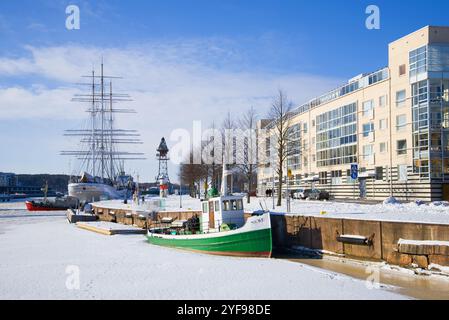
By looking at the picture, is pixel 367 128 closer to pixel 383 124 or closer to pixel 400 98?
pixel 383 124

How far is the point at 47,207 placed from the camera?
Result: 8738 cm

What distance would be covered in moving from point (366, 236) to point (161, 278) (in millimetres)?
10445

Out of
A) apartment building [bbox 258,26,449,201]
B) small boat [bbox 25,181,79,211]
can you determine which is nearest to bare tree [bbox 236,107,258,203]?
apartment building [bbox 258,26,449,201]

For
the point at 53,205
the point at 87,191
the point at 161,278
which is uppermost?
the point at 87,191

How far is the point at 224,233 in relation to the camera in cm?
2491

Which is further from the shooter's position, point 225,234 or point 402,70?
point 402,70

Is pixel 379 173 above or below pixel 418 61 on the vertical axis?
below

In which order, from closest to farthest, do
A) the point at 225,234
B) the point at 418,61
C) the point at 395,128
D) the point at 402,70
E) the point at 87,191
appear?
the point at 225,234
the point at 418,61
the point at 402,70
the point at 395,128
the point at 87,191

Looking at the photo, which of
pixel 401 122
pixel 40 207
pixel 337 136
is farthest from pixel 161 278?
pixel 40 207

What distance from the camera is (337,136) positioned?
212ft

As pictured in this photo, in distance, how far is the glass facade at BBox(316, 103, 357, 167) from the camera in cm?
6044

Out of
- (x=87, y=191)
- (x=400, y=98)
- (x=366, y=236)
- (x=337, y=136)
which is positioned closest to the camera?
(x=366, y=236)

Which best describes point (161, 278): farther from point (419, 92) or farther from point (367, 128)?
point (367, 128)
